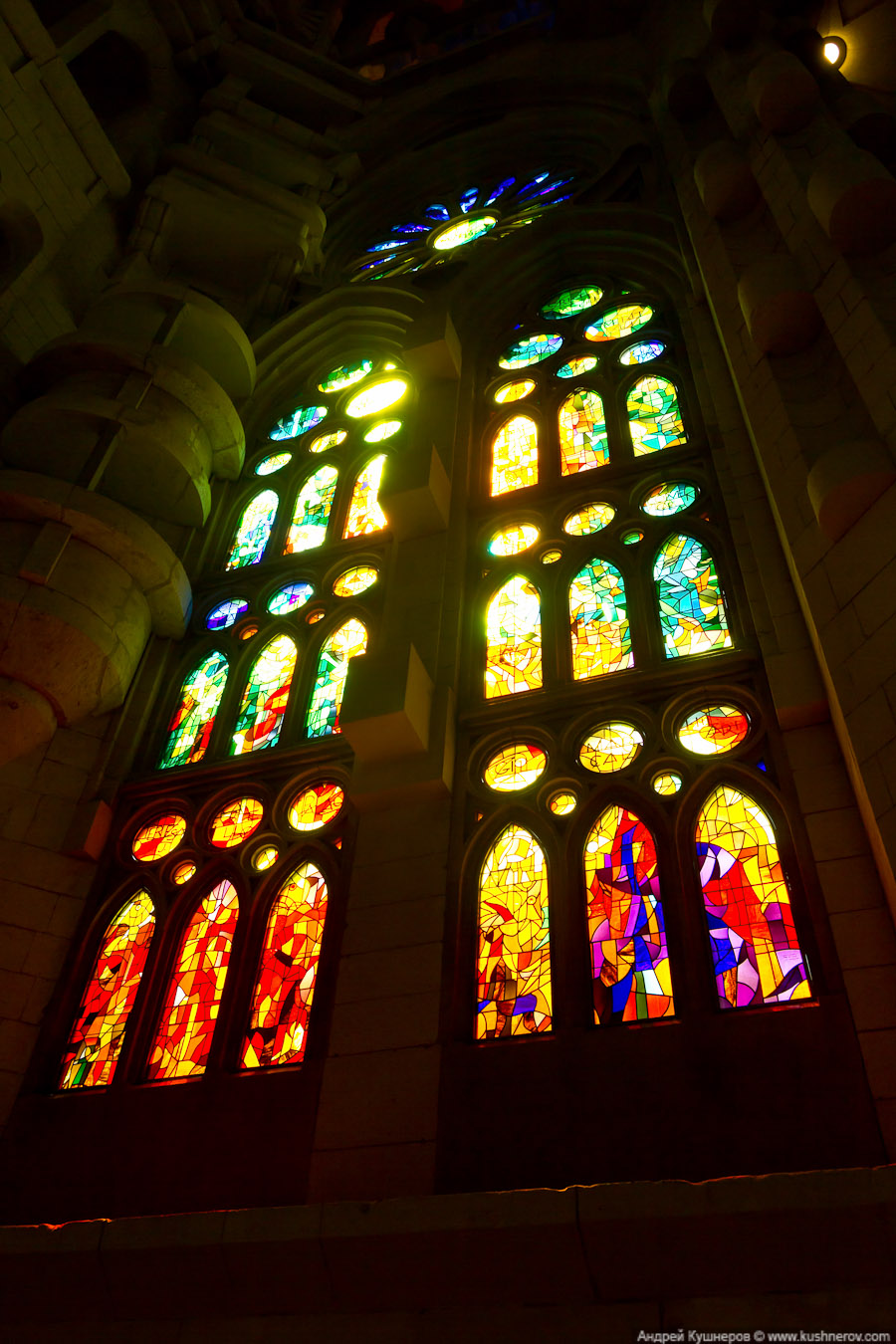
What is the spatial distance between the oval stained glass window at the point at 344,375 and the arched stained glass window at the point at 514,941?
690 centimetres

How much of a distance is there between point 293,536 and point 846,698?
6150 millimetres

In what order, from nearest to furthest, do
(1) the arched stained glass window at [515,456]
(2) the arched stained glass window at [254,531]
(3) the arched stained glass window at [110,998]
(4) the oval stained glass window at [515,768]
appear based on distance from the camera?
(3) the arched stained glass window at [110,998], (4) the oval stained glass window at [515,768], (1) the arched stained glass window at [515,456], (2) the arched stained glass window at [254,531]

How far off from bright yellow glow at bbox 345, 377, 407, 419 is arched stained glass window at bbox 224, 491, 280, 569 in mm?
1357

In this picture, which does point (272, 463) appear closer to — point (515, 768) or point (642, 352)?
point (642, 352)

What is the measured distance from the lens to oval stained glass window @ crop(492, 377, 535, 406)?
10047 mm

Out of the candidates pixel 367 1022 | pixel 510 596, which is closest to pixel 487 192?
pixel 510 596

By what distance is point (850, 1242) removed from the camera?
12.0 ft

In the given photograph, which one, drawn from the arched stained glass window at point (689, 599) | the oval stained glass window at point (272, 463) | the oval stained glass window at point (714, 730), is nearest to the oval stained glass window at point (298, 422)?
the oval stained glass window at point (272, 463)

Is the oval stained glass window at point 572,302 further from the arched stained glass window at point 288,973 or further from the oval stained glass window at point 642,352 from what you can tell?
the arched stained glass window at point 288,973

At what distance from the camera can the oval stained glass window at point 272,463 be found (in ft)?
35.3

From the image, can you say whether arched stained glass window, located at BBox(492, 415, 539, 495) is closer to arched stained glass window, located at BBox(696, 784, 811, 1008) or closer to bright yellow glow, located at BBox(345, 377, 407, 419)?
bright yellow glow, located at BBox(345, 377, 407, 419)

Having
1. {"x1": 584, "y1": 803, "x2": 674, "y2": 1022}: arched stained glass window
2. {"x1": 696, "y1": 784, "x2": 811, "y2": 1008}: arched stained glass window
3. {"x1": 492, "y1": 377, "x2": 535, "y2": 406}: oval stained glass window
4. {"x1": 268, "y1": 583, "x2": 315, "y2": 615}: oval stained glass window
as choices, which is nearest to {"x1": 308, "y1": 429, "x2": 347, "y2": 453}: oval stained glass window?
{"x1": 492, "y1": 377, "x2": 535, "y2": 406}: oval stained glass window

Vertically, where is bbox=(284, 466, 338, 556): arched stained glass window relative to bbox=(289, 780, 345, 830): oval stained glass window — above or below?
above

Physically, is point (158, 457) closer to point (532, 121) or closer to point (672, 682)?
point (672, 682)
